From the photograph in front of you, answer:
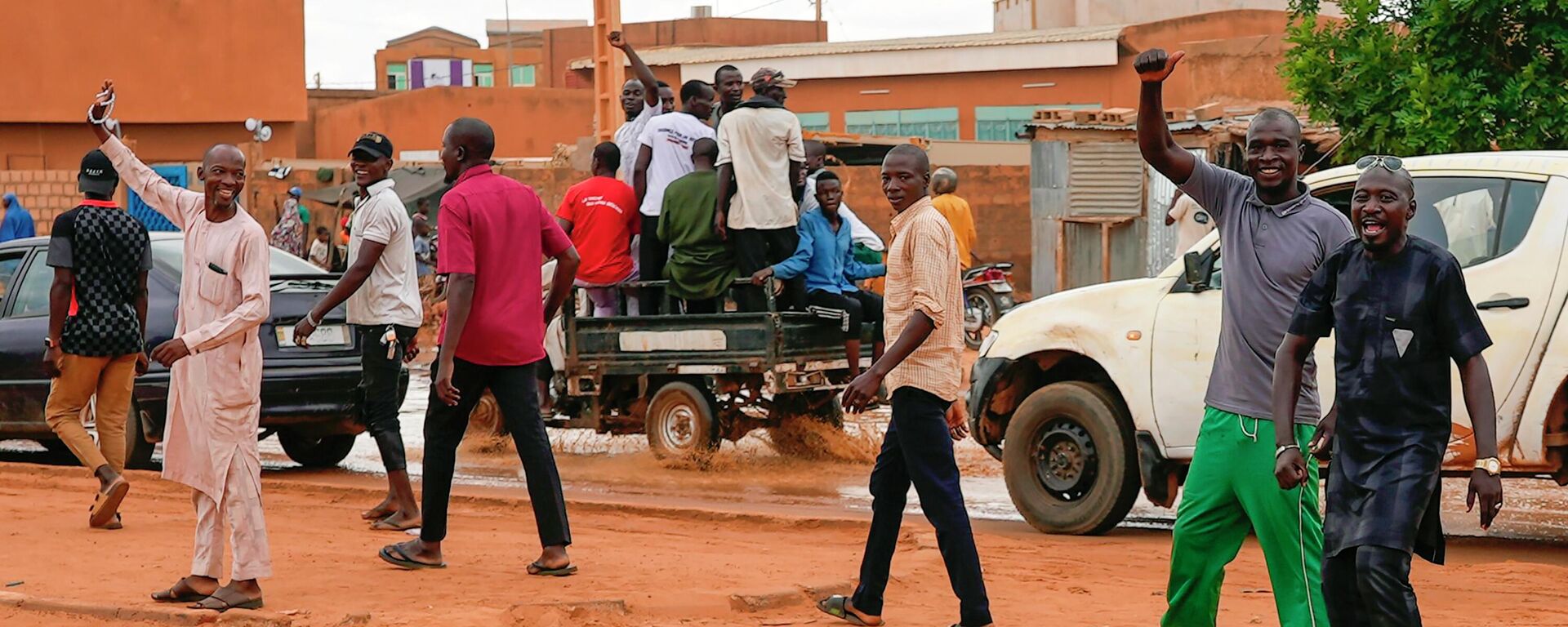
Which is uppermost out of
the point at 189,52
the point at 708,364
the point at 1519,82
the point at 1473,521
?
the point at 189,52

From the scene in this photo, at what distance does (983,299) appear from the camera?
19.9 meters

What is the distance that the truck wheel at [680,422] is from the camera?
1134 cm

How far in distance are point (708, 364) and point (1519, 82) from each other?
20.6 feet

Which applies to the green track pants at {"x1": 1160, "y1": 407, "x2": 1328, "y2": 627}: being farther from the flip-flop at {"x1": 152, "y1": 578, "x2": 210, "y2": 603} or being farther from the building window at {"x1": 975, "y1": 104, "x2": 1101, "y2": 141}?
the building window at {"x1": 975, "y1": 104, "x2": 1101, "y2": 141}

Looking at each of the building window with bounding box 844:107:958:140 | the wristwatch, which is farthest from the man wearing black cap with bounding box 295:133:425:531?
the building window with bounding box 844:107:958:140

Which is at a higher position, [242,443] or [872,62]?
[872,62]

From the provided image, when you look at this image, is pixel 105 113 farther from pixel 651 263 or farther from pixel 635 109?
pixel 635 109

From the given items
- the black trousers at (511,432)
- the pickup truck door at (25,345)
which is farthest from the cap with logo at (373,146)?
the pickup truck door at (25,345)

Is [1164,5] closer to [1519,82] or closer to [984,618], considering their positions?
[1519,82]

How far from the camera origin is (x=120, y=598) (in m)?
6.86

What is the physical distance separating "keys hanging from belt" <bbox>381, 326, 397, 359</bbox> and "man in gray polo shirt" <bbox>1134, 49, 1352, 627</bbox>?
14.0 feet

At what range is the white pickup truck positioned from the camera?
25.2ft

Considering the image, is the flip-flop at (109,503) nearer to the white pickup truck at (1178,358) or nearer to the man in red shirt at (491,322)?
the man in red shirt at (491,322)

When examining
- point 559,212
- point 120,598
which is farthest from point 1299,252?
point 559,212
